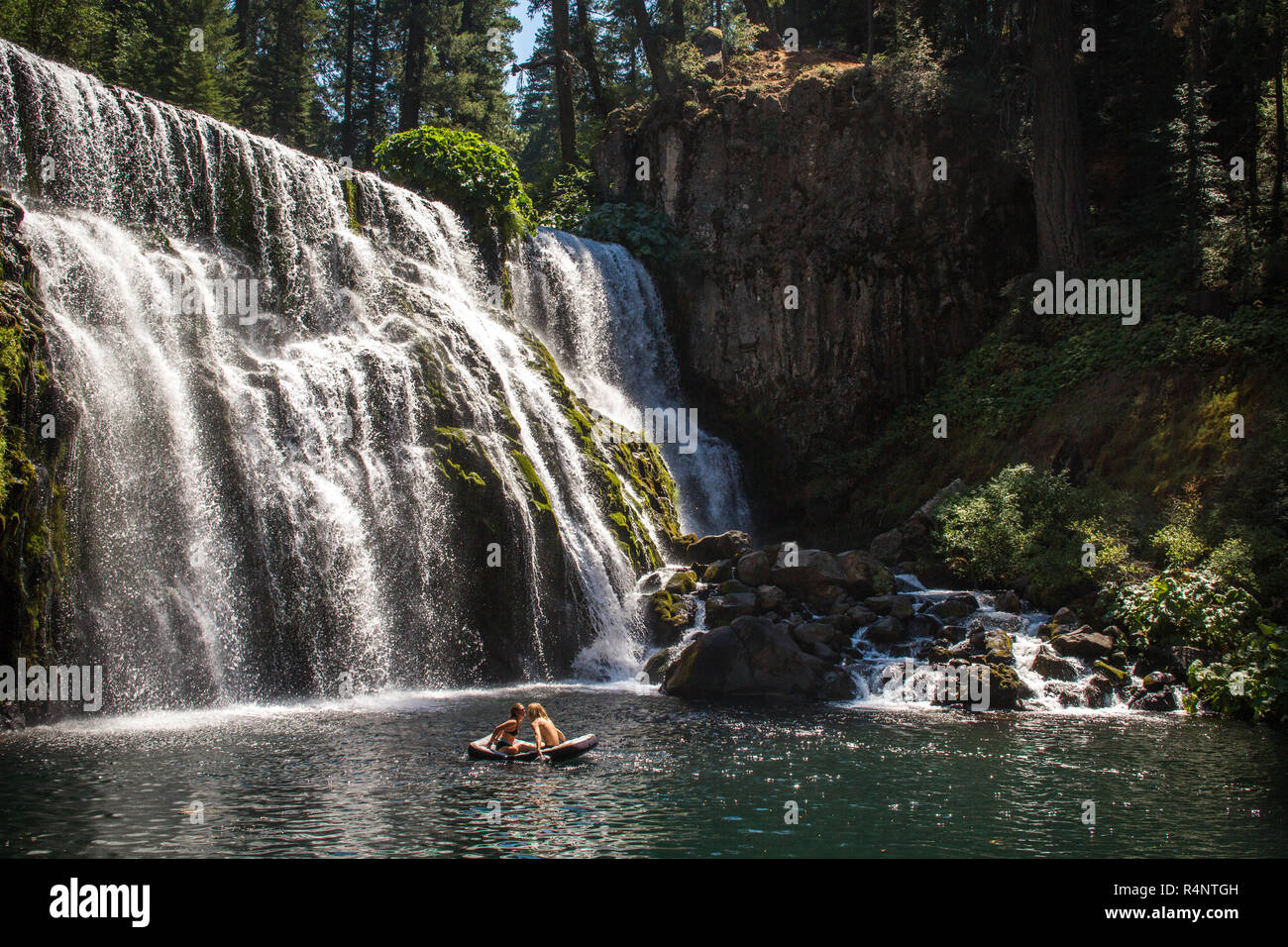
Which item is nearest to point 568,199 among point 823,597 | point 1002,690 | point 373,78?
point 373,78

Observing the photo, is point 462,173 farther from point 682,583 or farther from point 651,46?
point 651,46

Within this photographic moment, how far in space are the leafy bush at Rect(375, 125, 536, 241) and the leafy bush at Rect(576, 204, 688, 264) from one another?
358cm

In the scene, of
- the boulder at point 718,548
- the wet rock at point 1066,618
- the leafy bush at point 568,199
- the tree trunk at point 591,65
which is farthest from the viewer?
the tree trunk at point 591,65

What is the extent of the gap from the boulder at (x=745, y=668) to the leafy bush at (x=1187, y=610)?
15.4 feet

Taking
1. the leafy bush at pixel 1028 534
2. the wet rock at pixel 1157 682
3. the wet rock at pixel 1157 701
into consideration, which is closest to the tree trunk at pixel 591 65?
the leafy bush at pixel 1028 534

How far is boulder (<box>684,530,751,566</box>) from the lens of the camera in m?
19.3

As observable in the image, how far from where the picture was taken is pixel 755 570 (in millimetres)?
17859

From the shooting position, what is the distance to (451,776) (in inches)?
368

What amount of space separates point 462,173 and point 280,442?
1019cm

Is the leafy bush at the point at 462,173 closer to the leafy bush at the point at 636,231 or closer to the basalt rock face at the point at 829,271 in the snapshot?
the leafy bush at the point at 636,231

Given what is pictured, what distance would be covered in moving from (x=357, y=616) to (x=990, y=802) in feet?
30.2

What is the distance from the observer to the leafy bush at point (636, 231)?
1033 inches

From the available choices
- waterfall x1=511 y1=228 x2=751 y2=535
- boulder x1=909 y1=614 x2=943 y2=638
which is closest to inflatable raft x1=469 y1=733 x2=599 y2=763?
boulder x1=909 y1=614 x2=943 y2=638
